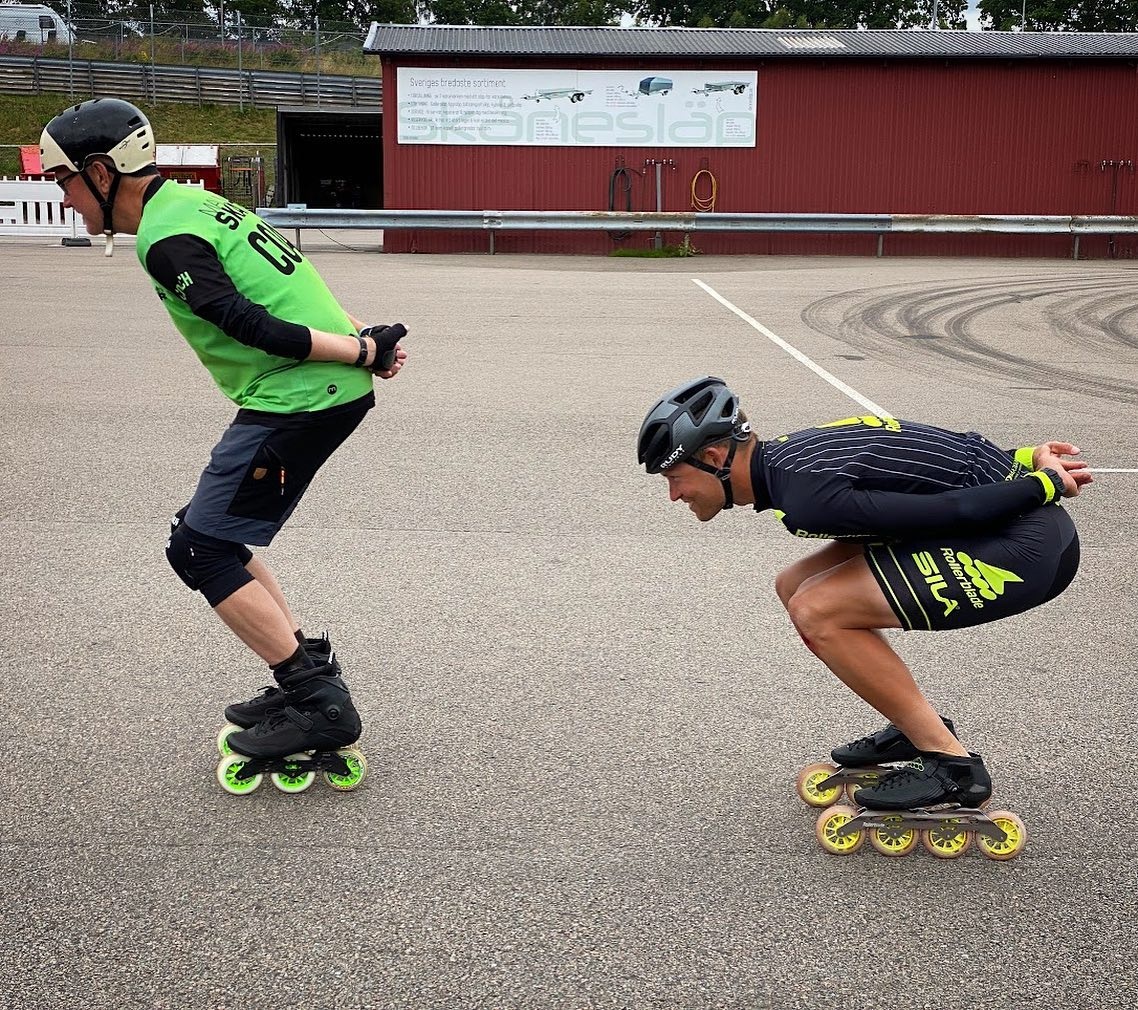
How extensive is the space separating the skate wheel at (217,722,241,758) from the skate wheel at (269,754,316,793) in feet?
0.56

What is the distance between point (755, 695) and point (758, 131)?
24.6 meters

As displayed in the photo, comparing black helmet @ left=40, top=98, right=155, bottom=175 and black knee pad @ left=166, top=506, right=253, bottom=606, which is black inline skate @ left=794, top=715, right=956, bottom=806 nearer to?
black knee pad @ left=166, top=506, right=253, bottom=606

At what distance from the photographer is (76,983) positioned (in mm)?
3016

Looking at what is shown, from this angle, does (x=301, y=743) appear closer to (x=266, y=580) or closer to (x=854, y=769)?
(x=266, y=580)

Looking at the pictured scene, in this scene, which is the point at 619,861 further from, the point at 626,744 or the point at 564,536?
the point at 564,536

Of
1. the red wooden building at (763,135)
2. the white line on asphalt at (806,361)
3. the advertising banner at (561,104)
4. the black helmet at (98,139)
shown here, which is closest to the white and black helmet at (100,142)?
the black helmet at (98,139)

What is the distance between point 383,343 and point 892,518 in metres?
1.70

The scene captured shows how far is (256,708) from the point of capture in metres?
4.18

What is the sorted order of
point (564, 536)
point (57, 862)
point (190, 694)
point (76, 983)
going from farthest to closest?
point (564, 536) < point (190, 694) < point (57, 862) < point (76, 983)

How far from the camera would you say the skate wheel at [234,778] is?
402 centimetres

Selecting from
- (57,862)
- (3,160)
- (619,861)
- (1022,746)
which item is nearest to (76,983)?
(57,862)

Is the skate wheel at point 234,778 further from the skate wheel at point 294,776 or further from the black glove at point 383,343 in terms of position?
the black glove at point 383,343

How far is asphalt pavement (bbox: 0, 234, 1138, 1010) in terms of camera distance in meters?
3.13

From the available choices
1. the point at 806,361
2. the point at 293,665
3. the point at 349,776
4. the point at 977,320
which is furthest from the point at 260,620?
the point at 977,320
